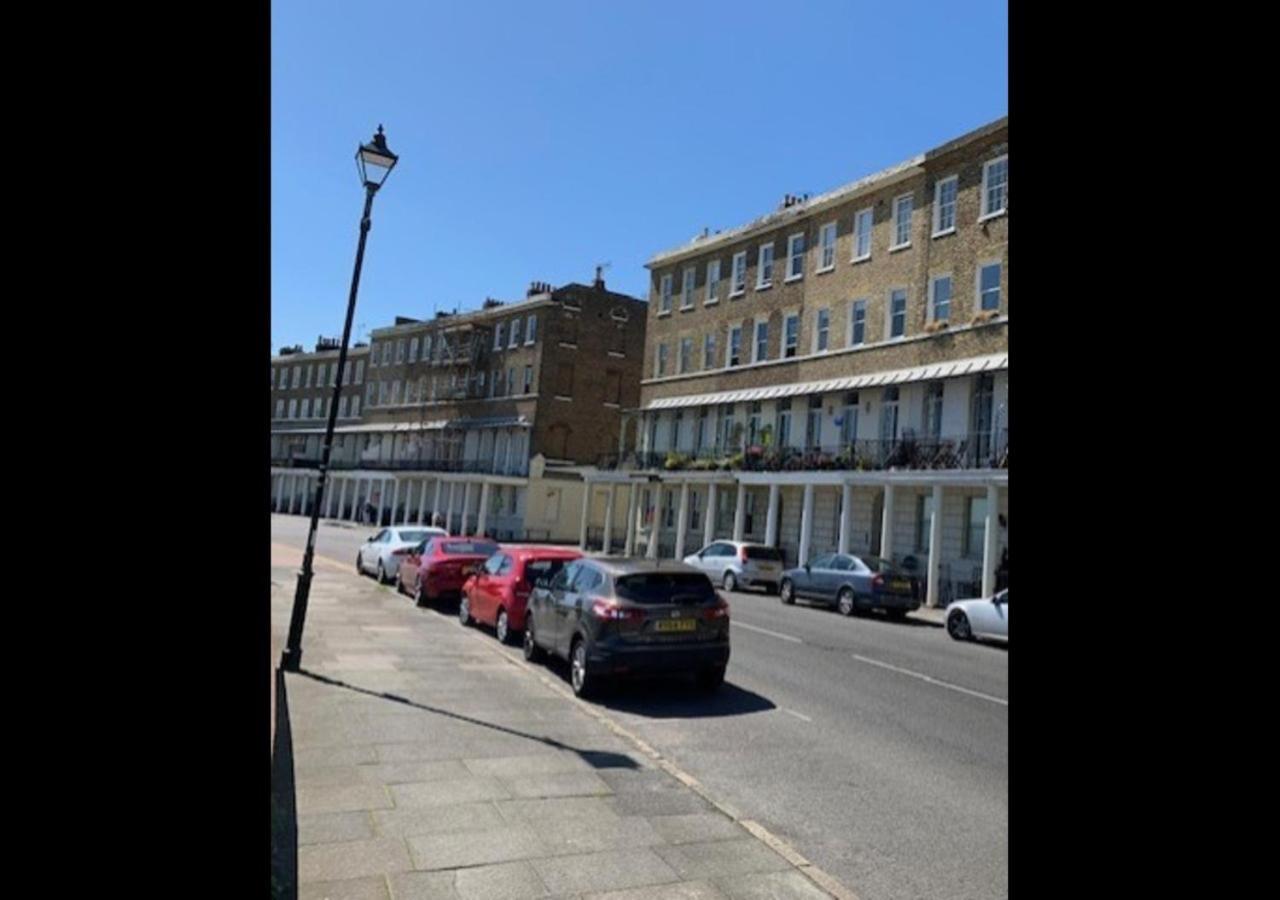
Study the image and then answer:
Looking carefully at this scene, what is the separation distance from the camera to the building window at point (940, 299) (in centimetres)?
2789

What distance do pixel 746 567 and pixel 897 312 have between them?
10865 mm

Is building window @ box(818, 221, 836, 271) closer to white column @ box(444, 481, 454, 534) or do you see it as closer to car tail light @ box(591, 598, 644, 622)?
car tail light @ box(591, 598, 644, 622)

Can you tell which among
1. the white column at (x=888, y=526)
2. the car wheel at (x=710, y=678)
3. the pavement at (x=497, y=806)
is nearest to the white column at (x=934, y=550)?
the white column at (x=888, y=526)

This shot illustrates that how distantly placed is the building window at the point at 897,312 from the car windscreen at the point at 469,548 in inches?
677

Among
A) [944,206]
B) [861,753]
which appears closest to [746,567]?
[944,206]

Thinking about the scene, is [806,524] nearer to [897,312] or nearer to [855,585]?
[897,312]

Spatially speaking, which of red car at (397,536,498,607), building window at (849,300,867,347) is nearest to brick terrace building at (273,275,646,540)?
building window at (849,300,867,347)

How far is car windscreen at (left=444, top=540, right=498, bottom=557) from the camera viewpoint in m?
18.3

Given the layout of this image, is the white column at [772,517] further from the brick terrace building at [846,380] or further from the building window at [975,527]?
the building window at [975,527]

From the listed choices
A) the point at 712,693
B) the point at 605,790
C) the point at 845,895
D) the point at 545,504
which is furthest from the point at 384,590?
the point at 545,504

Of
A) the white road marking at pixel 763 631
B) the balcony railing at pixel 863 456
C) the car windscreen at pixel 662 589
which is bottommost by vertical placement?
the white road marking at pixel 763 631
